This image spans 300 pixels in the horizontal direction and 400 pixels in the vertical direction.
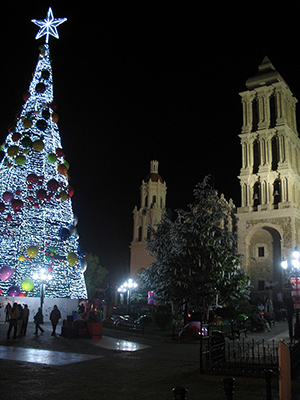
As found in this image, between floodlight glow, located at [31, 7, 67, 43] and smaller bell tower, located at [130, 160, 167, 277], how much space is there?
3629 cm

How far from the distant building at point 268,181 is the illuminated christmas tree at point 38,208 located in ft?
72.8

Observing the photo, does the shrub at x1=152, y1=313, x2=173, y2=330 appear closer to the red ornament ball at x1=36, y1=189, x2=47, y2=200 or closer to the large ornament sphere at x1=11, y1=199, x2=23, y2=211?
the red ornament ball at x1=36, y1=189, x2=47, y2=200

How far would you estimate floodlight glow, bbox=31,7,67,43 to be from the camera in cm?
1988

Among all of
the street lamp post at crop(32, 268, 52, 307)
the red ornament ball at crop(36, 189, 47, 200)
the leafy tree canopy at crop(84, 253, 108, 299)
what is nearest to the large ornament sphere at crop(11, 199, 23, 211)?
the red ornament ball at crop(36, 189, 47, 200)

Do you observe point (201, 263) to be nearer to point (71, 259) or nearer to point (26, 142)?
point (71, 259)

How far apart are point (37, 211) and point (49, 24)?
381 inches

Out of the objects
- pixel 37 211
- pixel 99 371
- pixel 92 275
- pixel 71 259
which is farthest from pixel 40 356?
pixel 92 275

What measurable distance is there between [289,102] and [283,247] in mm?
16225

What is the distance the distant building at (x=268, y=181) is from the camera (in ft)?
120

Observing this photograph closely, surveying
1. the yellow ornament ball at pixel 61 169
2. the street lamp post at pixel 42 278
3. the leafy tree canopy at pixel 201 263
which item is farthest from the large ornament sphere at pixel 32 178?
the leafy tree canopy at pixel 201 263

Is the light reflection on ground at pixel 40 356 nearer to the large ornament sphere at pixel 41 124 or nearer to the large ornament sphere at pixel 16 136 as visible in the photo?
the large ornament sphere at pixel 16 136

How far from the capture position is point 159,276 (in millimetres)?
27984

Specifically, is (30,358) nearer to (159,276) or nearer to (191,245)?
(191,245)

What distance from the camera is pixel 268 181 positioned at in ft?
127
